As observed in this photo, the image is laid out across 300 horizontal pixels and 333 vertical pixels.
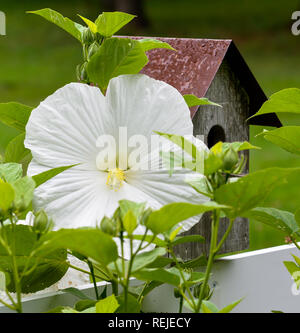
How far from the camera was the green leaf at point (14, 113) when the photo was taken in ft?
2.29

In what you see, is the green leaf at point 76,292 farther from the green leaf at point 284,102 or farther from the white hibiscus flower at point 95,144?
the green leaf at point 284,102

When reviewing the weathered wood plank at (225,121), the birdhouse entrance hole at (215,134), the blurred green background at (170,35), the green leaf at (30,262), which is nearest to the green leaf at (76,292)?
the green leaf at (30,262)

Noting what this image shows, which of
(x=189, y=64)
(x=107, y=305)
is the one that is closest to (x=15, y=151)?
(x=107, y=305)

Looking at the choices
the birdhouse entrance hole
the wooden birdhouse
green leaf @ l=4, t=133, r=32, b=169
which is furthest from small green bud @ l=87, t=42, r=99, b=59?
the birdhouse entrance hole

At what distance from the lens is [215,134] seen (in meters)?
1.18

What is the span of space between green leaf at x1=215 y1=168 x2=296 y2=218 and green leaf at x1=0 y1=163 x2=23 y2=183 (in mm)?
194

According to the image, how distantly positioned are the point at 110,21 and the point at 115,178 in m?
0.18

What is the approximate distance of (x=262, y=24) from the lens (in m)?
8.73

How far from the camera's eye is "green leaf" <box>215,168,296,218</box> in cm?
50

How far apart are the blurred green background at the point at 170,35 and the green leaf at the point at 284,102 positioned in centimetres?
306

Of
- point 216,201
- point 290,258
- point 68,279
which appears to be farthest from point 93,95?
point 290,258

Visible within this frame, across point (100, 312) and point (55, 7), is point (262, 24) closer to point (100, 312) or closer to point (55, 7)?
point (55, 7)

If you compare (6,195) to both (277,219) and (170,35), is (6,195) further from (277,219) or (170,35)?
(170,35)

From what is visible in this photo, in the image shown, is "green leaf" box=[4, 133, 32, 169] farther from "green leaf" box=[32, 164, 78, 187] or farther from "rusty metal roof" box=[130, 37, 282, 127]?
"rusty metal roof" box=[130, 37, 282, 127]
